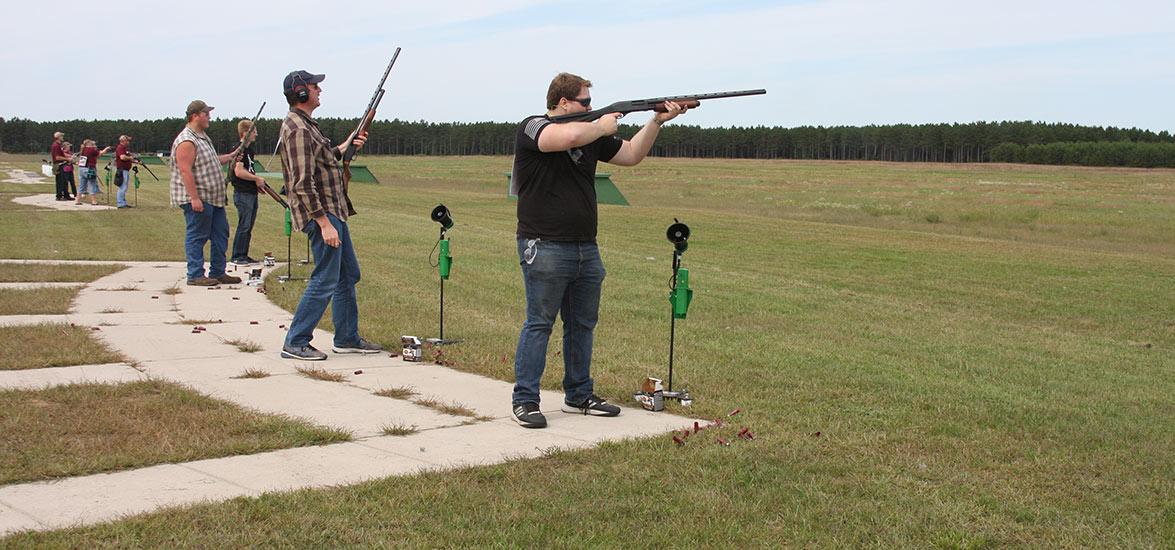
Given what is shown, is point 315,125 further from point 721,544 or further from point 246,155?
point 246,155

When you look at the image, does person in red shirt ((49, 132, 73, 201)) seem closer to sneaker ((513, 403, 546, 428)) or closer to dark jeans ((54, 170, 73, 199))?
dark jeans ((54, 170, 73, 199))

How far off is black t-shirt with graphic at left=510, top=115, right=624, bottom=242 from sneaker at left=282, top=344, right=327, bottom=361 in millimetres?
2603

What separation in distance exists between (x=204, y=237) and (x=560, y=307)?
7.61 meters

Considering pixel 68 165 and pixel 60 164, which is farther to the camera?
pixel 68 165

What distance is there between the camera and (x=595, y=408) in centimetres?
680

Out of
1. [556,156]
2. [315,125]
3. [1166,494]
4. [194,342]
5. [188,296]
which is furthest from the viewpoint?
[188,296]

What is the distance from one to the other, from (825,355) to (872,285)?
7.30 metres

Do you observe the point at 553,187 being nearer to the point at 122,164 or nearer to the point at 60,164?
the point at 122,164

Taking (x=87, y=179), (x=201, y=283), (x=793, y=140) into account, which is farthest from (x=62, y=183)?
(x=793, y=140)

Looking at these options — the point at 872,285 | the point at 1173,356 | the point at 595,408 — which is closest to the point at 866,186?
the point at 872,285

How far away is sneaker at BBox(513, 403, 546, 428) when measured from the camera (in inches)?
253

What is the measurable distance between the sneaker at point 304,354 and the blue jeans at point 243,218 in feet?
21.2

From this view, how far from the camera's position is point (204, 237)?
12984 mm

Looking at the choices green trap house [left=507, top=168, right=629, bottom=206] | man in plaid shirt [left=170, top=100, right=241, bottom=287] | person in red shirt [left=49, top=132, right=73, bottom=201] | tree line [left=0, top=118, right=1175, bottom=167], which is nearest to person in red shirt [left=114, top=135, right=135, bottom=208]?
person in red shirt [left=49, top=132, right=73, bottom=201]
